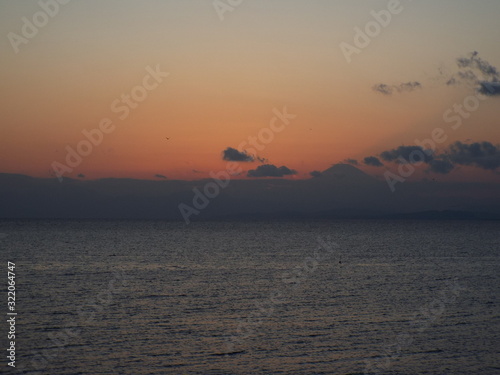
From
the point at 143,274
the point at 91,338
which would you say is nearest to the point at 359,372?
the point at 91,338

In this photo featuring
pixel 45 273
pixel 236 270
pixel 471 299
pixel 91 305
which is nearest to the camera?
pixel 91 305

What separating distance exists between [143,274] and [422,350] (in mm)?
49188

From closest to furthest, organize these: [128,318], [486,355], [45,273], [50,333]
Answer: [486,355] → [50,333] → [128,318] → [45,273]

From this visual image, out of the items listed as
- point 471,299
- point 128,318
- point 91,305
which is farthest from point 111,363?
point 471,299

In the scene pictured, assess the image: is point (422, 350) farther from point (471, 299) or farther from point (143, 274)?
point (143, 274)

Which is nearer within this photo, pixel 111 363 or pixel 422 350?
pixel 111 363

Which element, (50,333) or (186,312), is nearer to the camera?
(50,333)

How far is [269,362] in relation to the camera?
38031 millimetres

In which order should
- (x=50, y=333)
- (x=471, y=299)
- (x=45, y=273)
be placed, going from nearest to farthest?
(x=50, y=333) → (x=471, y=299) → (x=45, y=273)

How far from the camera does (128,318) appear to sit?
49.8m

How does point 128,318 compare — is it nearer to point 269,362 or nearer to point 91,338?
point 91,338

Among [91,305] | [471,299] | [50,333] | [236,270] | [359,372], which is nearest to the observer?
[359,372]

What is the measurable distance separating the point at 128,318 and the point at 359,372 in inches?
859

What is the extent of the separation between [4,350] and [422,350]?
94.7 feet
